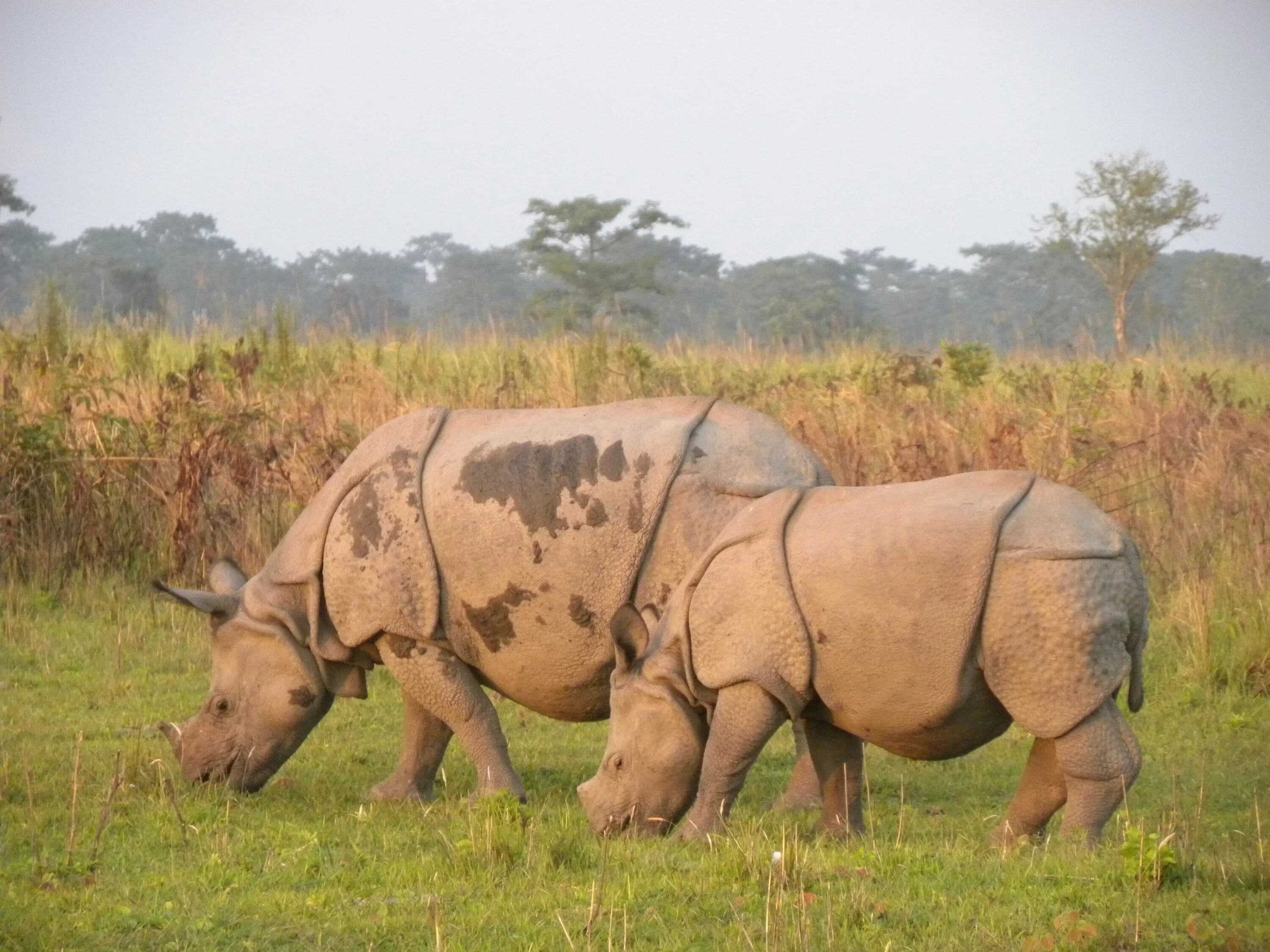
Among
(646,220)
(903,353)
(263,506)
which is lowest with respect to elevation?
(263,506)

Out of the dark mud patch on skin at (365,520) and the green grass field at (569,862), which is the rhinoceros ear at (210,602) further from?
the dark mud patch on skin at (365,520)

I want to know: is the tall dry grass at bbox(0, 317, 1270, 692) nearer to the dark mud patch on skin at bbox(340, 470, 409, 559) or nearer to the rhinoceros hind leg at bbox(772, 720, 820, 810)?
the rhinoceros hind leg at bbox(772, 720, 820, 810)

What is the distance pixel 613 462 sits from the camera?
696cm

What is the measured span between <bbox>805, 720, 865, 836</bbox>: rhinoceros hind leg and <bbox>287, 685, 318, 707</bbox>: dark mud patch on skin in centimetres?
231

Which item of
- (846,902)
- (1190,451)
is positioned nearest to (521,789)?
(846,902)

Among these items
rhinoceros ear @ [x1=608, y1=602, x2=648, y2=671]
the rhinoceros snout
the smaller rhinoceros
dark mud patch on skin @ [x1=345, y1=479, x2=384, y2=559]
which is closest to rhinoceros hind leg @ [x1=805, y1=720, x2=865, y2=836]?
the smaller rhinoceros

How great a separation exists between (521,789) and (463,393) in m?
8.88

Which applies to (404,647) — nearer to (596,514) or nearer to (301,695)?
(301,695)

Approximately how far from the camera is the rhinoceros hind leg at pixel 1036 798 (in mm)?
6160

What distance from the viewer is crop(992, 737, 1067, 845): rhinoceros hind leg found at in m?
6.16

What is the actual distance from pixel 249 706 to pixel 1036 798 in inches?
138

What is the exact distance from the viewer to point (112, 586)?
12.2 meters

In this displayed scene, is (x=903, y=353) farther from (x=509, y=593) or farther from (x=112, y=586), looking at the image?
(x=509, y=593)

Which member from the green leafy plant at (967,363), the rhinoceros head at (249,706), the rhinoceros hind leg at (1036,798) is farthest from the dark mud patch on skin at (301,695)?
the green leafy plant at (967,363)
